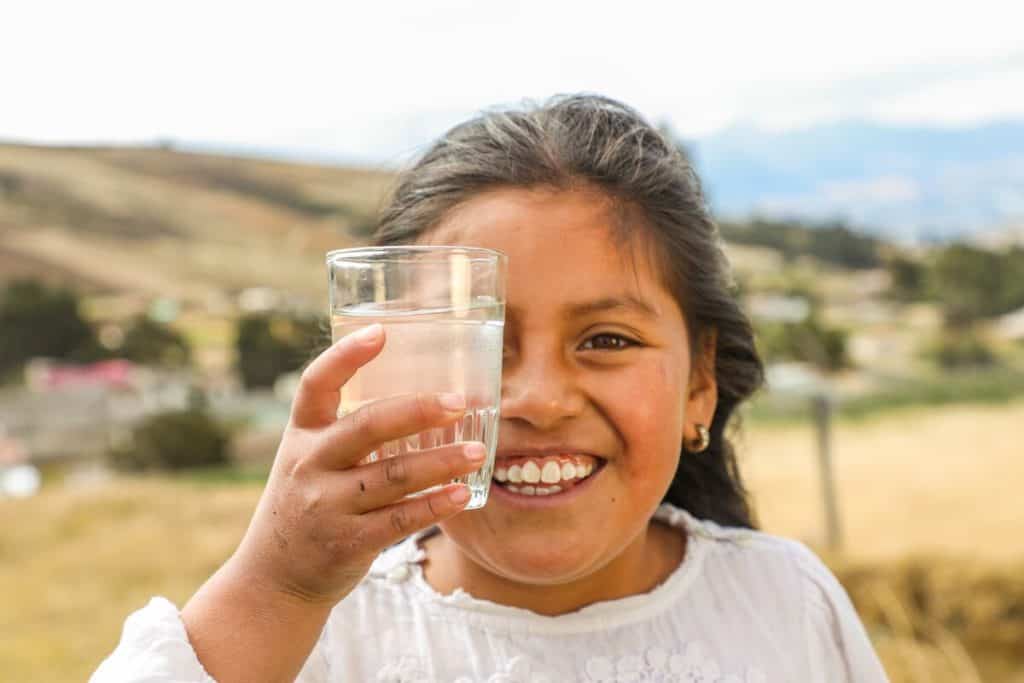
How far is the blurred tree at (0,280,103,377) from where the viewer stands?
3525 millimetres

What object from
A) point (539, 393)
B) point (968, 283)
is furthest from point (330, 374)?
point (968, 283)

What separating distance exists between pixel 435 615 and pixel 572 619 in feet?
0.62

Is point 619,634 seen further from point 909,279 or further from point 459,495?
point 909,279

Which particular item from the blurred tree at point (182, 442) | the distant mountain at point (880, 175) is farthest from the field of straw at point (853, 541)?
the distant mountain at point (880, 175)

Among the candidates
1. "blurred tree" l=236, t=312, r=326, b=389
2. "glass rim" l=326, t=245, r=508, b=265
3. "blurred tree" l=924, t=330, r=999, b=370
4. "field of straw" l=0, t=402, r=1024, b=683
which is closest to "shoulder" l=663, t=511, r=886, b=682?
"glass rim" l=326, t=245, r=508, b=265

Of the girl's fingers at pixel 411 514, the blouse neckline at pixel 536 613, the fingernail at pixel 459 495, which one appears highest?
the fingernail at pixel 459 495

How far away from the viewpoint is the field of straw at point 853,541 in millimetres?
3379

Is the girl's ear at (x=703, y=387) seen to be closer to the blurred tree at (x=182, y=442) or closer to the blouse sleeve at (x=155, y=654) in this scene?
the blouse sleeve at (x=155, y=654)

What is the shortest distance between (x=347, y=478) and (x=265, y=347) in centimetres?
292

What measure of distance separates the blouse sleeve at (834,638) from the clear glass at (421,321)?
0.81 m

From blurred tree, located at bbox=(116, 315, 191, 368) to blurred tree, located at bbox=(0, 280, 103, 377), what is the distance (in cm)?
11

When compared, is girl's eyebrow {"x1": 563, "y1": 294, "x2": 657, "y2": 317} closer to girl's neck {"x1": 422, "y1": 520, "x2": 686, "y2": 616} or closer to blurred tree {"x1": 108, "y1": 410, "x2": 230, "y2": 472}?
girl's neck {"x1": 422, "y1": 520, "x2": 686, "y2": 616}

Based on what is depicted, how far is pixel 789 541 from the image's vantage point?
168cm

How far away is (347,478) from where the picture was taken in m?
0.94
